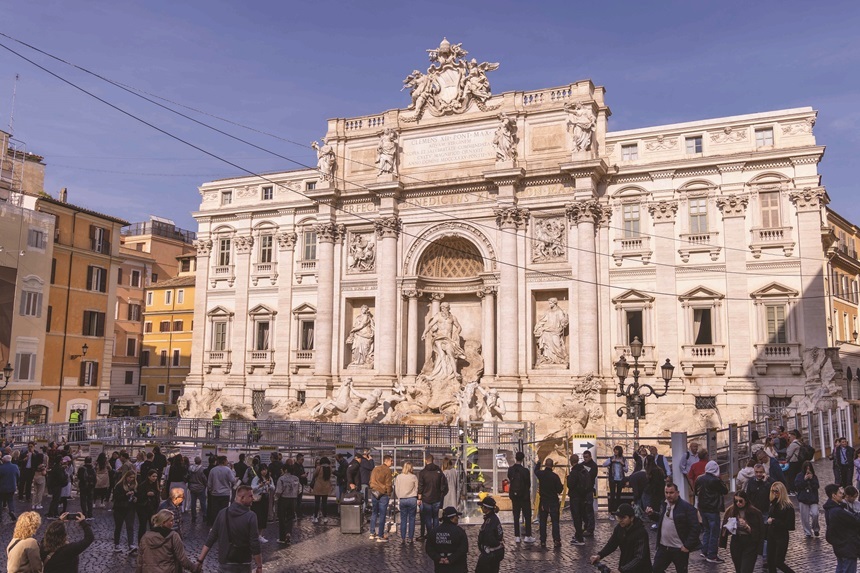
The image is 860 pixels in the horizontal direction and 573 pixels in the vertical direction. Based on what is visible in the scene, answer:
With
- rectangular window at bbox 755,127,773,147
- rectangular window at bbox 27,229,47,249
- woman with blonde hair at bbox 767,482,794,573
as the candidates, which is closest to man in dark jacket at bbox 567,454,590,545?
woman with blonde hair at bbox 767,482,794,573

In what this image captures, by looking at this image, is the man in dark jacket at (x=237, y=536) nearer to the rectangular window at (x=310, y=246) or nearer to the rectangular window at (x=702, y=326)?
the rectangular window at (x=702, y=326)

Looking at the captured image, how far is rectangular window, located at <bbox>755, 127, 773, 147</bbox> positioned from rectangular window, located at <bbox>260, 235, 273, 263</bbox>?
2339 centimetres

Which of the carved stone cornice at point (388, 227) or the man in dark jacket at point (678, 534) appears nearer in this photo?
the man in dark jacket at point (678, 534)

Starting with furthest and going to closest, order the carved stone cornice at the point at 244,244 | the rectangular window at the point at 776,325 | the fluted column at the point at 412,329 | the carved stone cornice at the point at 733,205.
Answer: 1. the carved stone cornice at the point at 244,244
2. the fluted column at the point at 412,329
3. the carved stone cornice at the point at 733,205
4. the rectangular window at the point at 776,325

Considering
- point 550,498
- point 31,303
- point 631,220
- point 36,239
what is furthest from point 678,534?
point 36,239

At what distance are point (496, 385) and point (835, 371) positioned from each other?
12.7 meters

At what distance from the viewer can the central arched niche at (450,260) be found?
35281mm

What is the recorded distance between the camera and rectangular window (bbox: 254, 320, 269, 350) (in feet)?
126

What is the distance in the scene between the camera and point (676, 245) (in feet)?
103

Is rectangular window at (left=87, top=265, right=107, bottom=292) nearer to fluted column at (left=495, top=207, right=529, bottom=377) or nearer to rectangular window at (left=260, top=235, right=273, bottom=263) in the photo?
rectangular window at (left=260, top=235, right=273, bottom=263)

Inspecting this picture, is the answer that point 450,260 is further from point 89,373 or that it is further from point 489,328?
point 89,373

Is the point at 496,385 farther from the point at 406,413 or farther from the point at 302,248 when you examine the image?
the point at 302,248

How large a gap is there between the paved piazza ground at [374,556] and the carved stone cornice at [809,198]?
695 inches

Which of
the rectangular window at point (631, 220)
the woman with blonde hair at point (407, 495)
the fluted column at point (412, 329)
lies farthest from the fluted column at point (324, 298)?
the woman with blonde hair at point (407, 495)
